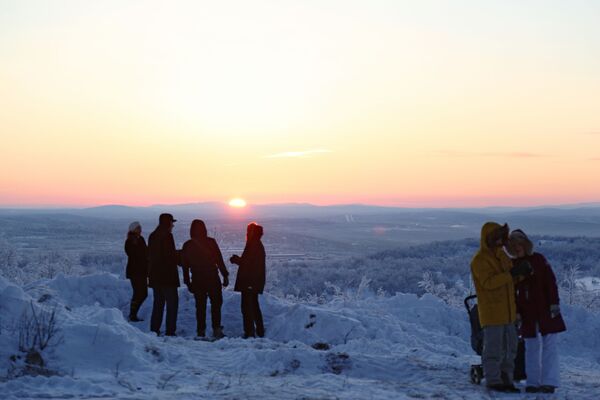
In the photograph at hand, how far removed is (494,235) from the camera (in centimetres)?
629

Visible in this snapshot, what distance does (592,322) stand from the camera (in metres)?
16.1

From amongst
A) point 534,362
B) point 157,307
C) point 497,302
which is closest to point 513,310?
point 497,302

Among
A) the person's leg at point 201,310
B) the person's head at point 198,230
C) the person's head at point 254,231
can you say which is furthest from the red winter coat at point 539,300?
the person's leg at point 201,310

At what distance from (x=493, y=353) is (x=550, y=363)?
2.13ft

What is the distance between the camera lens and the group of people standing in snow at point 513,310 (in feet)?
20.8

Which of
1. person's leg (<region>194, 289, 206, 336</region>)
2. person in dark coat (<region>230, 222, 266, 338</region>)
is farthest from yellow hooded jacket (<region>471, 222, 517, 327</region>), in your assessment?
person's leg (<region>194, 289, 206, 336</region>)

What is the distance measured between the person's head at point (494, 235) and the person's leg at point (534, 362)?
1.12 metres

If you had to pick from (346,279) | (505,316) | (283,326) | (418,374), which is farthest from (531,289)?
(346,279)

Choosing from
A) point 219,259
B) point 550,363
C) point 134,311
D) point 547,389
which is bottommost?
point 134,311

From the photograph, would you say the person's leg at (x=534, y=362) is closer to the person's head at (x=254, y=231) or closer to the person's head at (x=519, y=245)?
the person's head at (x=519, y=245)

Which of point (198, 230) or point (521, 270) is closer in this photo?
point (521, 270)

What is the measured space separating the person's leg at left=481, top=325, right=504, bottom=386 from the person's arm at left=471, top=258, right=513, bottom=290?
49 cm

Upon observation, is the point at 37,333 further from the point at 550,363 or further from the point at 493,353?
the point at 550,363

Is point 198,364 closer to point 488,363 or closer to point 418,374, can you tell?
point 418,374
